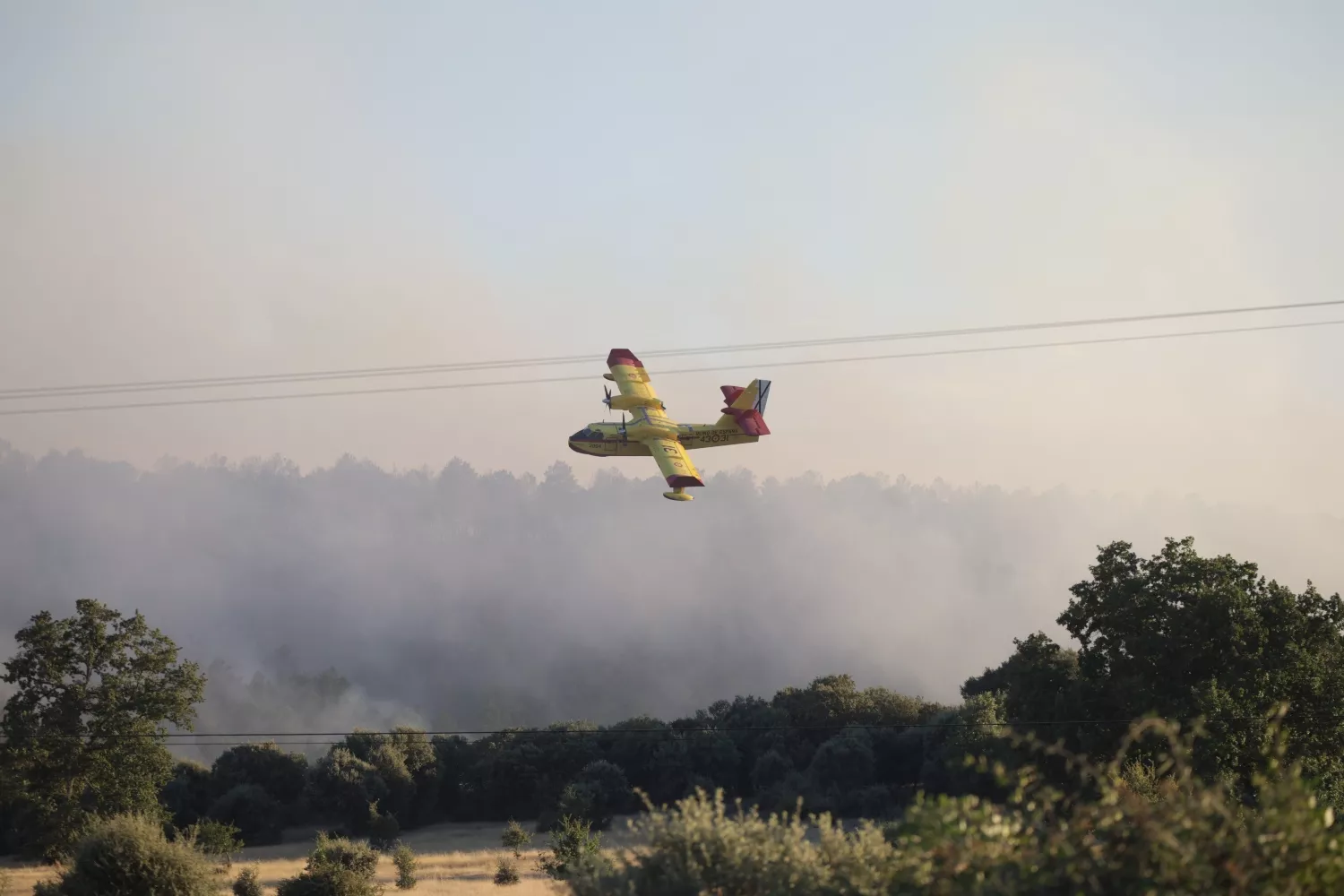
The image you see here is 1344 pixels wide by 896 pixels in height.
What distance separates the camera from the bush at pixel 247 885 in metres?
43.9

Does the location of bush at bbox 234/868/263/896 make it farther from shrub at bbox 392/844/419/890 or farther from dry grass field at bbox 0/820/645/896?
shrub at bbox 392/844/419/890

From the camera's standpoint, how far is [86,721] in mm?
56781

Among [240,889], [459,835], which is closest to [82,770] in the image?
[240,889]

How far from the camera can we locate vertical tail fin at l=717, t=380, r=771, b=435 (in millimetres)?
55219

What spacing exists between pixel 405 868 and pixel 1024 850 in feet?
119

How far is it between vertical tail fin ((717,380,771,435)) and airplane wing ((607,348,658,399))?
3.66 meters

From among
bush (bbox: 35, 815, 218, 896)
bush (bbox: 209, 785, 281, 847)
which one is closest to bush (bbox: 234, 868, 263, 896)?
bush (bbox: 35, 815, 218, 896)

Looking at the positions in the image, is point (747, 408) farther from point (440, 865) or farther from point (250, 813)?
point (250, 813)

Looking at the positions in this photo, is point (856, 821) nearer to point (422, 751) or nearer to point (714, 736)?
point (714, 736)

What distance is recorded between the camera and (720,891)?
62.0ft

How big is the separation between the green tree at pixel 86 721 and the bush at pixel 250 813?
14353 millimetres

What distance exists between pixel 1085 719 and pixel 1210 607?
691cm

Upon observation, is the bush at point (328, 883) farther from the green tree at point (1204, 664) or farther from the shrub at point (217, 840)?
the green tree at point (1204, 664)

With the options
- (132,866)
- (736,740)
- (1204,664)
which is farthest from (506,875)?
(736,740)
